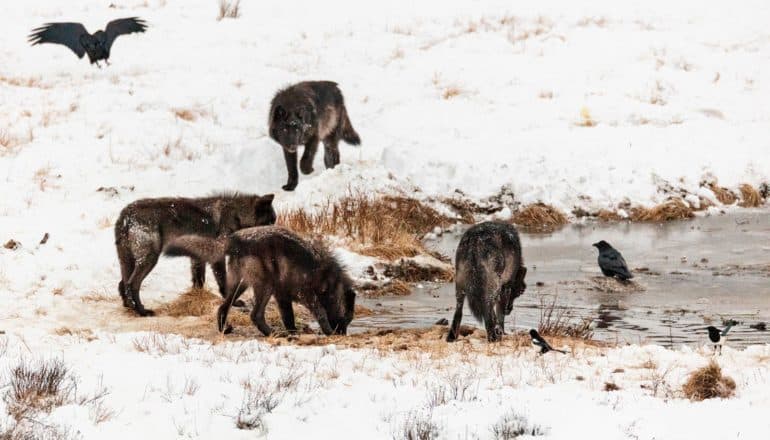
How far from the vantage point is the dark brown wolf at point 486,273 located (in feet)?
32.2

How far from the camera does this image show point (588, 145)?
20.4 meters

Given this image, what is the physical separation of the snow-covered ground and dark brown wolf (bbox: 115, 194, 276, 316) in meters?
0.58

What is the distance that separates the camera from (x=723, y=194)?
1916 cm

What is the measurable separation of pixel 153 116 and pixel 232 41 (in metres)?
6.34

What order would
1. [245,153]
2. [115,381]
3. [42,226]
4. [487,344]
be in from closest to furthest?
1. [115,381]
2. [487,344]
3. [42,226]
4. [245,153]

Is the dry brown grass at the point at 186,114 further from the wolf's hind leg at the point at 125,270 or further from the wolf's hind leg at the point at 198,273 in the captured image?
the wolf's hind leg at the point at 125,270

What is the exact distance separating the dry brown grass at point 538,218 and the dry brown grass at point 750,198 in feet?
11.8

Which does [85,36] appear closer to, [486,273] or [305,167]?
[305,167]

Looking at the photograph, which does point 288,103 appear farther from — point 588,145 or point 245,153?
point 588,145

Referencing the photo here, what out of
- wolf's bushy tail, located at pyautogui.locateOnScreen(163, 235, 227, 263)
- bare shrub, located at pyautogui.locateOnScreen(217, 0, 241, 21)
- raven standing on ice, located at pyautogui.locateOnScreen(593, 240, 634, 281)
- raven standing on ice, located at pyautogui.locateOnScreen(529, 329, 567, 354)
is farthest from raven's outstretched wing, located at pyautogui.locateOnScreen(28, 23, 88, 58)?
raven standing on ice, located at pyautogui.locateOnScreen(529, 329, 567, 354)

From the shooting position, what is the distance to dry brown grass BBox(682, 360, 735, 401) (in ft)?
24.5

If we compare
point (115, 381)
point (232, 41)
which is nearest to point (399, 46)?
point (232, 41)

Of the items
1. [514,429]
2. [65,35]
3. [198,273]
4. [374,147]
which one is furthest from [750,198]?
[65,35]

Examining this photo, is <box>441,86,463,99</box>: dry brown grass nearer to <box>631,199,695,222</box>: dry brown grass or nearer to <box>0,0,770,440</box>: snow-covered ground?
<box>0,0,770,440</box>: snow-covered ground
